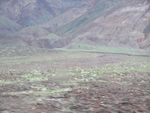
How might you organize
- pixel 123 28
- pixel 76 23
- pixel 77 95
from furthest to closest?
pixel 76 23 < pixel 123 28 < pixel 77 95

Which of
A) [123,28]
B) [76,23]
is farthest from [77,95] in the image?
[76,23]

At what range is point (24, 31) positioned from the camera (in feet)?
520

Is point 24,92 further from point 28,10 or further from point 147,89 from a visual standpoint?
point 28,10

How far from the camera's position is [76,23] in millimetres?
156125

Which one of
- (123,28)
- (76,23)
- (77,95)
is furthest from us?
(76,23)

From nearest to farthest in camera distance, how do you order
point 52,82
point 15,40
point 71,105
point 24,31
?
point 71,105, point 52,82, point 15,40, point 24,31

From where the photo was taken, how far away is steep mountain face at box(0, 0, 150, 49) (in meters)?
123

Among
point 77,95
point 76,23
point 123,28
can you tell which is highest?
point 76,23

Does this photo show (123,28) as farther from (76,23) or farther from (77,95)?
(77,95)

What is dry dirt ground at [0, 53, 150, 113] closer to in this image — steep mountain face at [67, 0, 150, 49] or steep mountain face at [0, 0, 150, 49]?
steep mountain face at [67, 0, 150, 49]

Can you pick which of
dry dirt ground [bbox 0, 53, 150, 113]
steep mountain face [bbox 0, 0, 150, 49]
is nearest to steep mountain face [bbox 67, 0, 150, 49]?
steep mountain face [bbox 0, 0, 150, 49]

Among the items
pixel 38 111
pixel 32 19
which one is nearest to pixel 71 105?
pixel 38 111

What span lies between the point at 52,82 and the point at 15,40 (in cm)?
9690

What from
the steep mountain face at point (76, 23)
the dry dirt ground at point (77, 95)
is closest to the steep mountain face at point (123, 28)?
the steep mountain face at point (76, 23)
